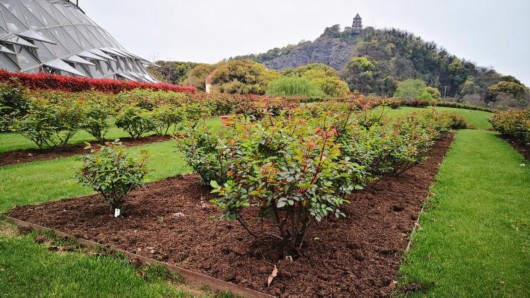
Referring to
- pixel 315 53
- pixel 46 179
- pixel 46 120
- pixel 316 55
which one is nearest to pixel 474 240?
pixel 46 179

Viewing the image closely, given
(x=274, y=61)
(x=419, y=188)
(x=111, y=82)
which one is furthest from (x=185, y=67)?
(x=419, y=188)

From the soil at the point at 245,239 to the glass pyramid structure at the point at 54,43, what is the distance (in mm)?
24322

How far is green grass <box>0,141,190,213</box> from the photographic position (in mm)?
4930

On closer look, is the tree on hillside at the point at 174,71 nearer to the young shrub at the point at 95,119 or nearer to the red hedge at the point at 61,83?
the red hedge at the point at 61,83

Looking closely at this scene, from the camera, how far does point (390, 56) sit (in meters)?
93.2

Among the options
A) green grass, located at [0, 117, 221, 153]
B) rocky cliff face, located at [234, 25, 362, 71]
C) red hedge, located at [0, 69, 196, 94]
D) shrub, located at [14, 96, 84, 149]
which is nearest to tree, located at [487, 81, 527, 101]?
rocky cliff face, located at [234, 25, 362, 71]

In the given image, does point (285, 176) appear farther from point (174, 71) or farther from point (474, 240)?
point (174, 71)

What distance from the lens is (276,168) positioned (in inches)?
115

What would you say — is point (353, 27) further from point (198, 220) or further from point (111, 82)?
point (198, 220)

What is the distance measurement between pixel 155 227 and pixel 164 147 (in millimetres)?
6026

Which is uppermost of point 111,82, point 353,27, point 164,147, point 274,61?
point 353,27

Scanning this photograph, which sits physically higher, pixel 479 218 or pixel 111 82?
pixel 111 82

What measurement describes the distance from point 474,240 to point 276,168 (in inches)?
113

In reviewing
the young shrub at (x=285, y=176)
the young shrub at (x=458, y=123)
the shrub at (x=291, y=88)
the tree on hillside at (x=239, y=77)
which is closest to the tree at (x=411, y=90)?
the tree on hillside at (x=239, y=77)
